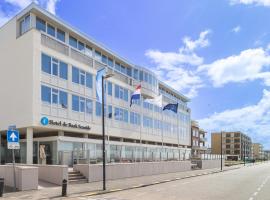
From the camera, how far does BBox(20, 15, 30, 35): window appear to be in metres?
35.5

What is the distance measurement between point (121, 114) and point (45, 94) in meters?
15.7

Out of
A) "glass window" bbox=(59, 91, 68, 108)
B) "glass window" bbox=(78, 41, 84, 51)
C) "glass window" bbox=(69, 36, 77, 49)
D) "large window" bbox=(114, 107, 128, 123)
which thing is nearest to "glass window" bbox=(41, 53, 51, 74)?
"glass window" bbox=(59, 91, 68, 108)

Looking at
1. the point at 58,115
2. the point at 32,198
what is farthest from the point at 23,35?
the point at 32,198

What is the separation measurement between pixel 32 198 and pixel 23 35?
65.3ft

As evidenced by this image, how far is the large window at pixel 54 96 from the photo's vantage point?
3421cm

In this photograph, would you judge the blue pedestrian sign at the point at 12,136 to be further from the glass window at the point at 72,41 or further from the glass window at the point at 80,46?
the glass window at the point at 80,46

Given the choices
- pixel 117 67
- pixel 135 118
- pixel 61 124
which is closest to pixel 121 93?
pixel 117 67

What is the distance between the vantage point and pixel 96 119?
42000mm

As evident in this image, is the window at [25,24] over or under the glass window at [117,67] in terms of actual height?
over

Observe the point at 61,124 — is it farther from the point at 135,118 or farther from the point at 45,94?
the point at 135,118

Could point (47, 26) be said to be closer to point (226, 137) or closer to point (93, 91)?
point (93, 91)

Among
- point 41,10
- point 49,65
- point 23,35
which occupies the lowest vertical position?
point 49,65

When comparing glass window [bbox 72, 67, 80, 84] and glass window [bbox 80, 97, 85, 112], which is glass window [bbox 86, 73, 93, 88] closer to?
glass window [bbox 72, 67, 80, 84]

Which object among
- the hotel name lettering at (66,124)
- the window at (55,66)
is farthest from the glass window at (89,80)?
the window at (55,66)
